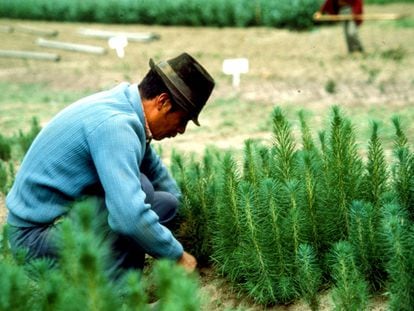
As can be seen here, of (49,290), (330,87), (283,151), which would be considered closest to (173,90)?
(283,151)

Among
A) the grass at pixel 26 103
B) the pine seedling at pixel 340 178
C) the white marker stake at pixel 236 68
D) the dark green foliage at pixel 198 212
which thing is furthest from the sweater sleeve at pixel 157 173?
the white marker stake at pixel 236 68

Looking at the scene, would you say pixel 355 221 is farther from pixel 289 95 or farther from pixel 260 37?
pixel 260 37

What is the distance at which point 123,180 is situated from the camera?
2.90m

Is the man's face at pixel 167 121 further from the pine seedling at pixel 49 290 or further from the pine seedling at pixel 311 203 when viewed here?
the pine seedling at pixel 49 290

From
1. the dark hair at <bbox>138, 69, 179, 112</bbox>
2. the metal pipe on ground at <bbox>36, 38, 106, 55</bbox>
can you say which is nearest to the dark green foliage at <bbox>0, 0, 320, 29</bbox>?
the metal pipe on ground at <bbox>36, 38, 106, 55</bbox>

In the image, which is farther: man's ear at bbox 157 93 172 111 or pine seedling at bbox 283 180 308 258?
man's ear at bbox 157 93 172 111

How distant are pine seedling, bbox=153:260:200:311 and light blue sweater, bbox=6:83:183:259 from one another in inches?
48.3

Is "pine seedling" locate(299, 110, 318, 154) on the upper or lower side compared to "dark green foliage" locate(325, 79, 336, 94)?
upper

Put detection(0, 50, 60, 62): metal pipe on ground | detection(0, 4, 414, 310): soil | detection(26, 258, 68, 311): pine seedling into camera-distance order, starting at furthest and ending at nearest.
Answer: detection(0, 50, 60, 62): metal pipe on ground, detection(0, 4, 414, 310): soil, detection(26, 258, 68, 311): pine seedling

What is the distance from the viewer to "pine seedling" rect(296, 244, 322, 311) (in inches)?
113

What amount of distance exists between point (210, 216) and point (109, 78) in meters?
8.89

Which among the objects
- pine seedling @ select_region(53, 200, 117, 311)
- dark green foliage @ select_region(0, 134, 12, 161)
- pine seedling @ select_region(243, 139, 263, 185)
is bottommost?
dark green foliage @ select_region(0, 134, 12, 161)

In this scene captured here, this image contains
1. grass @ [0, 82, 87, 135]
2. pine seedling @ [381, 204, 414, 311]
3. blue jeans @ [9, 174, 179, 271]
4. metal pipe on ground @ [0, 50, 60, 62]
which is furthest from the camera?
metal pipe on ground @ [0, 50, 60, 62]

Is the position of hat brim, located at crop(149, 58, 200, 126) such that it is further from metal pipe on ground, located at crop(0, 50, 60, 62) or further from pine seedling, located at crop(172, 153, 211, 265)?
metal pipe on ground, located at crop(0, 50, 60, 62)
